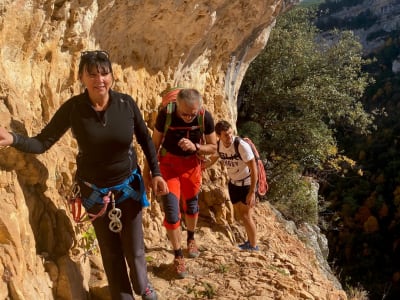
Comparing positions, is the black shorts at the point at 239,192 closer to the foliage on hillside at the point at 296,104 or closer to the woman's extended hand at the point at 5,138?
the woman's extended hand at the point at 5,138

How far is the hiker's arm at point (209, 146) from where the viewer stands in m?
4.15

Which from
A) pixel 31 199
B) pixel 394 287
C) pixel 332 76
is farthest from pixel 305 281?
pixel 394 287

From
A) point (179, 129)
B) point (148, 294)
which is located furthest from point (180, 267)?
point (179, 129)

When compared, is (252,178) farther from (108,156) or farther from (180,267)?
(108,156)

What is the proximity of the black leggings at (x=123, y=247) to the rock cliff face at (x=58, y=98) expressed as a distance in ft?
1.46

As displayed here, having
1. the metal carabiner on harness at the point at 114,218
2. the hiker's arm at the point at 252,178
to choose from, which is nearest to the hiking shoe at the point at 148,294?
the metal carabiner on harness at the point at 114,218

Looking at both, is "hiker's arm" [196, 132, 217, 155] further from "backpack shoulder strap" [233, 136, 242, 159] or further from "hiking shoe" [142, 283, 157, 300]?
"hiking shoe" [142, 283, 157, 300]

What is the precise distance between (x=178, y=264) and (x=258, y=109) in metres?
10.2

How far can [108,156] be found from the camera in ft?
9.29

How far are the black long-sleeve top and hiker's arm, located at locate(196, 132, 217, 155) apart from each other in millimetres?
1233

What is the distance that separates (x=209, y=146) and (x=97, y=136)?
5.36 ft

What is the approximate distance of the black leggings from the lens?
303 cm

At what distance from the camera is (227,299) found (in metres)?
3.98

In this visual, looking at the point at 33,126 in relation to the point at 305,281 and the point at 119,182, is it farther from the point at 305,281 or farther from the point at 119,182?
the point at 305,281
